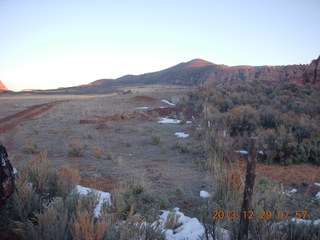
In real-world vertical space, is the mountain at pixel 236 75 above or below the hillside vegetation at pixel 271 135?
above

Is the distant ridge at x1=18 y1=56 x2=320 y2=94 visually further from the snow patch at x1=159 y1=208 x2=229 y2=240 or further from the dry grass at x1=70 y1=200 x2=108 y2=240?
the dry grass at x1=70 y1=200 x2=108 y2=240

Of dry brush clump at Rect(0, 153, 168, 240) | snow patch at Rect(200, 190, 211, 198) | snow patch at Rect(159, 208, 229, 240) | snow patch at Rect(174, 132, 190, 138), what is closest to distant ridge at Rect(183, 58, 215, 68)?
snow patch at Rect(174, 132, 190, 138)

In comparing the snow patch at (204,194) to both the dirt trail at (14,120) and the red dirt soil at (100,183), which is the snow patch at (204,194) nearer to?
the red dirt soil at (100,183)

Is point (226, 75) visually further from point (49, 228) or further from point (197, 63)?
point (49, 228)

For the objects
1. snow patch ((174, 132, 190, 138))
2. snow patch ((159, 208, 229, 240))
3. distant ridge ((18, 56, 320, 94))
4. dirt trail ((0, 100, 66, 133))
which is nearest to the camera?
snow patch ((159, 208, 229, 240))

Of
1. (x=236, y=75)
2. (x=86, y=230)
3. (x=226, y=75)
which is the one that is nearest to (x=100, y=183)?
(x=86, y=230)

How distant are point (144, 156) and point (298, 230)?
6.12 metres

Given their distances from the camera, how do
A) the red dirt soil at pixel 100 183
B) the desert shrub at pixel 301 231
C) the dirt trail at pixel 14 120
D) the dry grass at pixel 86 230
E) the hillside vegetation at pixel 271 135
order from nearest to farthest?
the dry grass at pixel 86 230
the desert shrub at pixel 301 231
the red dirt soil at pixel 100 183
the hillside vegetation at pixel 271 135
the dirt trail at pixel 14 120

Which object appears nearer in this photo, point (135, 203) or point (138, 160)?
point (135, 203)

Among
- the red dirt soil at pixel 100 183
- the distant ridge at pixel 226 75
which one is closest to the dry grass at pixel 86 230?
the red dirt soil at pixel 100 183

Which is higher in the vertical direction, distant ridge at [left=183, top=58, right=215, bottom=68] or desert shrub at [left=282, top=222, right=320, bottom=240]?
distant ridge at [left=183, top=58, right=215, bottom=68]

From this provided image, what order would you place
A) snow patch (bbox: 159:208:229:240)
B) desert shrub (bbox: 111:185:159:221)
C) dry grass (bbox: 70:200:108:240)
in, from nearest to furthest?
dry grass (bbox: 70:200:108:240) < snow patch (bbox: 159:208:229:240) < desert shrub (bbox: 111:185:159:221)

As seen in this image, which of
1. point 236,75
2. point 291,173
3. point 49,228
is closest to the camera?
point 49,228

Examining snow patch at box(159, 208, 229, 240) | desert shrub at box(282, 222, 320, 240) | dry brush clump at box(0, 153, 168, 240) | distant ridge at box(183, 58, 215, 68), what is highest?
distant ridge at box(183, 58, 215, 68)
